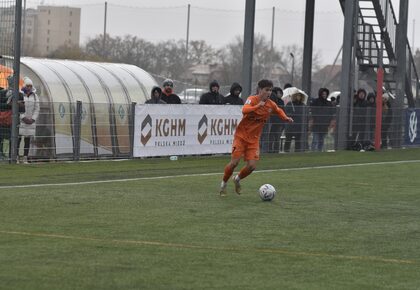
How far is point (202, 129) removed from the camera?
2600 cm

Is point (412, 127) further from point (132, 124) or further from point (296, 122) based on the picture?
point (132, 124)

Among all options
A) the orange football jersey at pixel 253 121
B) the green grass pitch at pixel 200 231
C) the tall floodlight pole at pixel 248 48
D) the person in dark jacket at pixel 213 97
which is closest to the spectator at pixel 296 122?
the tall floodlight pole at pixel 248 48

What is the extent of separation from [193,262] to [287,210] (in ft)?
16.2

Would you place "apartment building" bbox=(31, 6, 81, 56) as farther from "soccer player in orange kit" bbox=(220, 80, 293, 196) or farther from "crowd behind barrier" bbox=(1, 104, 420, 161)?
"soccer player in orange kit" bbox=(220, 80, 293, 196)

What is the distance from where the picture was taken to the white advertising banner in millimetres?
24234

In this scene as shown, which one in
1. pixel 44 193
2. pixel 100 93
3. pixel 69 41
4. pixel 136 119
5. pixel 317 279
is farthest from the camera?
pixel 69 41

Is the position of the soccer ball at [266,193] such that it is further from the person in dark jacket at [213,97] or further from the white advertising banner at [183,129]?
the person in dark jacket at [213,97]

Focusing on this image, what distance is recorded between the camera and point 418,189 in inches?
738

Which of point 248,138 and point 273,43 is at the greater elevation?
point 273,43

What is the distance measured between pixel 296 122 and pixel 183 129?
15.7ft

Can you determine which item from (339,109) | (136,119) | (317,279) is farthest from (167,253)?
(339,109)

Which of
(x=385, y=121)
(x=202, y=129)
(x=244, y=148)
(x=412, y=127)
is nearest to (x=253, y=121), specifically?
(x=244, y=148)

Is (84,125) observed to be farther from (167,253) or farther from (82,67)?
(167,253)

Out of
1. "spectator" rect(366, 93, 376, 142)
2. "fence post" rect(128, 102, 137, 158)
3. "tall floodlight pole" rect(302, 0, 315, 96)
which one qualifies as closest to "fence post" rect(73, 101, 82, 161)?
"fence post" rect(128, 102, 137, 158)
